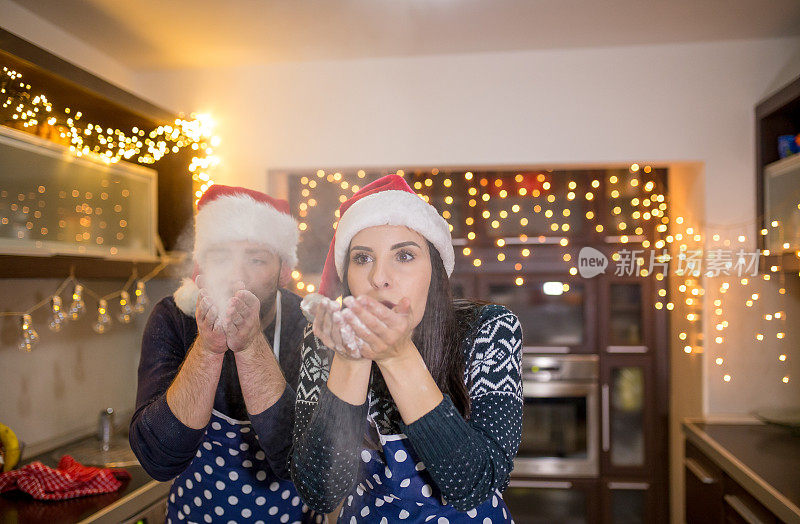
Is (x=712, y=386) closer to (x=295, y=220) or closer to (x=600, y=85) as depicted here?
(x=600, y=85)

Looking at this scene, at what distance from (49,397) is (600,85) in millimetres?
852

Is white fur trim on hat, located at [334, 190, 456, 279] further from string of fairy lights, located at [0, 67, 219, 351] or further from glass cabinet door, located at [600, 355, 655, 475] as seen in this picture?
glass cabinet door, located at [600, 355, 655, 475]

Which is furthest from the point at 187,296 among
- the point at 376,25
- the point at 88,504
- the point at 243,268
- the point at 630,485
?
the point at 630,485

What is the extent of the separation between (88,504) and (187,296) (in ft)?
1.04

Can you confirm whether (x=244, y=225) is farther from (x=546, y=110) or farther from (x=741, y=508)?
(x=741, y=508)

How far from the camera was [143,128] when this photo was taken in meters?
0.58

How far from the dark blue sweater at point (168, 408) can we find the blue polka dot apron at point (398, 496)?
8 centimetres

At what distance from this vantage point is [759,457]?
768 mm

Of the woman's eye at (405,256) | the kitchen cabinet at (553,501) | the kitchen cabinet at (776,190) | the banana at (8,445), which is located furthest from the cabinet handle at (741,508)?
the banana at (8,445)

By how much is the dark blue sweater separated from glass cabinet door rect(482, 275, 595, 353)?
280mm

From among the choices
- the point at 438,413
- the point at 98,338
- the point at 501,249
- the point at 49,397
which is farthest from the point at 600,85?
the point at 49,397

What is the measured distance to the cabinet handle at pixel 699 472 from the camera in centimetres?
72

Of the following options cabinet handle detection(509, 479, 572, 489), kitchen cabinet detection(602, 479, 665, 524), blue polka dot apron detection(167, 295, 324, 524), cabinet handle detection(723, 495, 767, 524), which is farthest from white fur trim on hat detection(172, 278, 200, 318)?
cabinet handle detection(723, 495, 767, 524)

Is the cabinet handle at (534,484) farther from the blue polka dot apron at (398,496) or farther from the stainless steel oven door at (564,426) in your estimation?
the blue polka dot apron at (398,496)
